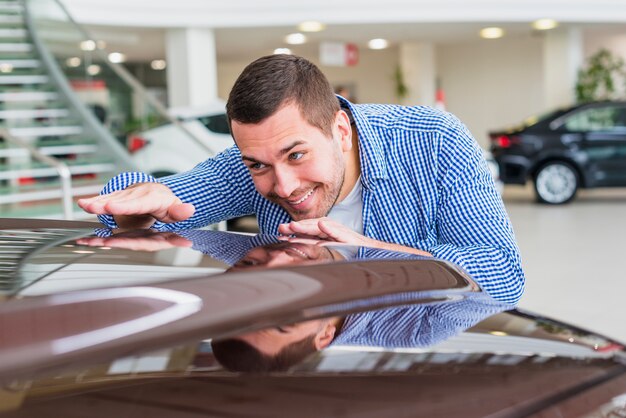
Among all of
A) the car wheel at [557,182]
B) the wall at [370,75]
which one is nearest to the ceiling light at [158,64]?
the wall at [370,75]

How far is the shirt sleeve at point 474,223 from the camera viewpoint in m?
1.59

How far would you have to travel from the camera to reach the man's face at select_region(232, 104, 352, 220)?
1.55 m

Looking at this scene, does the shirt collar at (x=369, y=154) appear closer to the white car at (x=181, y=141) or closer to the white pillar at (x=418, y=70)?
the white car at (x=181, y=141)

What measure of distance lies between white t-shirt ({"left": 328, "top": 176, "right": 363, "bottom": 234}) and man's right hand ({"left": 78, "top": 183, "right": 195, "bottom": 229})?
403 mm

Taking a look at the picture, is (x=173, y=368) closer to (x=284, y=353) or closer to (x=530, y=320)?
(x=284, y=353)

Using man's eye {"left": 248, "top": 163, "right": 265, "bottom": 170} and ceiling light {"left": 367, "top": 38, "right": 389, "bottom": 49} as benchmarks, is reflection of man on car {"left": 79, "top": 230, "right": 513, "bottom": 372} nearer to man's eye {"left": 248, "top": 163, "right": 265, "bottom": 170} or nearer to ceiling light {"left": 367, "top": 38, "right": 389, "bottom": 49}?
man's eye {"left": 248, "top": 163, "right": 265, "bottom": 170}

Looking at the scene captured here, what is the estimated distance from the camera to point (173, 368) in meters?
0.74

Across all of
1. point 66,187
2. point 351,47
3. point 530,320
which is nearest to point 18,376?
point 530,320

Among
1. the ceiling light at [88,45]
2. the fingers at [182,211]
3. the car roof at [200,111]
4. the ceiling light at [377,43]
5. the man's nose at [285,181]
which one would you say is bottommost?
the fingers at [182,211]

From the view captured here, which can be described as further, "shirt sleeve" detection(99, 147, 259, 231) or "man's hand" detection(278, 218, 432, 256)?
"shirt sleeve" detection(99, 147, 259, 231)

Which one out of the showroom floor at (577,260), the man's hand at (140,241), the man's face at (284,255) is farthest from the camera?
the showroom floor at (577,260)

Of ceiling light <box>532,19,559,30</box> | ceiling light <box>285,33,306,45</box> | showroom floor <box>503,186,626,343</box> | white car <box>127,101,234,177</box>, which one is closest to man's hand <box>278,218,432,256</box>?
showroom floor <box>503,186,626,343</box>

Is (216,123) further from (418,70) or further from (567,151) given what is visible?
(418,70)

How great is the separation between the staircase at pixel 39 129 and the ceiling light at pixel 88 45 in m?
0.51
